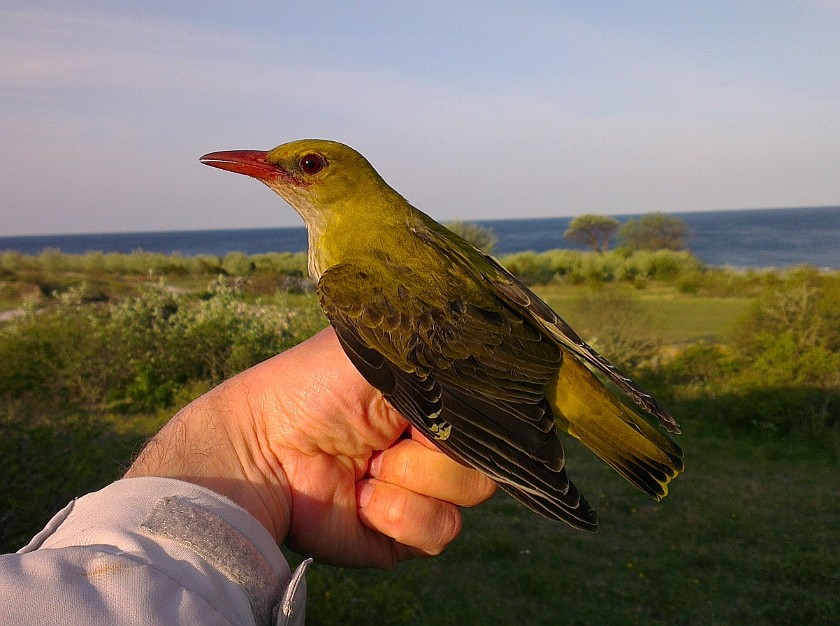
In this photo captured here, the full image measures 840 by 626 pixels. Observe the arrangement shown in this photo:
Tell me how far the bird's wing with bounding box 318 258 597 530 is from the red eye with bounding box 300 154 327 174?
77cm

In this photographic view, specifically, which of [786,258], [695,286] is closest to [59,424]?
[695,286]

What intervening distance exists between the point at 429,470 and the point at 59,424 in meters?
7.98

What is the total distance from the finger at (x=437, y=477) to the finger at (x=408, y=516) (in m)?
0.04

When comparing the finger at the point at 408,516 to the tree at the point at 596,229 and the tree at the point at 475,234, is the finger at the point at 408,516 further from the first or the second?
the tree at the point at 596,229

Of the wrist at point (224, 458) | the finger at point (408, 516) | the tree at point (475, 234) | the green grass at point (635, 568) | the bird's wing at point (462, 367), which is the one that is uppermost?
the tree at point (475, 234)

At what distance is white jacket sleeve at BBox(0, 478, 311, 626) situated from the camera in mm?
1165

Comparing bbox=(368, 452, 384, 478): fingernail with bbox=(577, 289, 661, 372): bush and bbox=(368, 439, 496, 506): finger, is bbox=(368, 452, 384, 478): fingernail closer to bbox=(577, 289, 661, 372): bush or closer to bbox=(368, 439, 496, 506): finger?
bbox=(368, 439, 496, 506): finger

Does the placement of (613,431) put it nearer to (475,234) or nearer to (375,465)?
(375,465)

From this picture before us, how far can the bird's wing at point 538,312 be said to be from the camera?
248cm

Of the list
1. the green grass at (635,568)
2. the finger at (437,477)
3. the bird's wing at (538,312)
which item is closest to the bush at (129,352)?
the green grass at (635,568)

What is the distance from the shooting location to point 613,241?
7406 cm

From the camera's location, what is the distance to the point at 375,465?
2.70m

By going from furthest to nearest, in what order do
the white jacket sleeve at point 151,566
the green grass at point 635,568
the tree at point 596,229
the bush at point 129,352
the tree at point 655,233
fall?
1. the tree at point 596,229
2. the tree at point 655,233
3. the bush at point 129,352
4. the green grass at point 635,568
5. the white jacket sleeve at point 151,566

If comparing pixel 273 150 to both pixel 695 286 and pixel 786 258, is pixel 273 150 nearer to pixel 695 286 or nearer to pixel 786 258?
pixel 695 286
